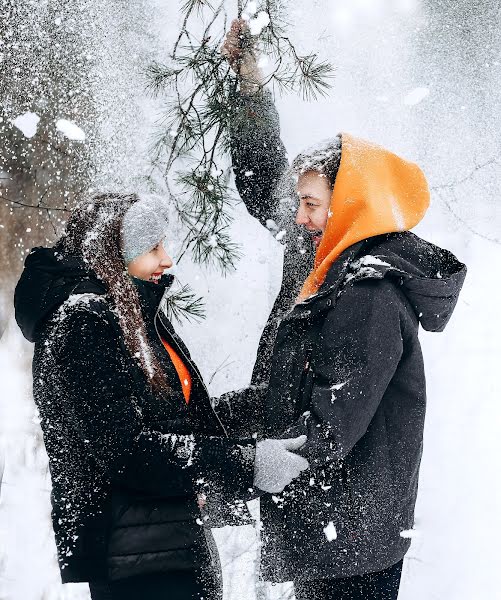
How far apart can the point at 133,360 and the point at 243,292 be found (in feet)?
2.91

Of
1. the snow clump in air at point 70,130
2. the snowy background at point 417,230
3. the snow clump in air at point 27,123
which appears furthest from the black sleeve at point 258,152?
the snow clump in air at point 27,123

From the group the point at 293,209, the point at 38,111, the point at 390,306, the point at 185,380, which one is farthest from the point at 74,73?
the point at 390,306

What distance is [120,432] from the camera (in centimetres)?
104

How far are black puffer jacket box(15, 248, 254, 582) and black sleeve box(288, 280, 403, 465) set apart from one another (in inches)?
5.8

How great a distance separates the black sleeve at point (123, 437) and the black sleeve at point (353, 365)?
0.15m

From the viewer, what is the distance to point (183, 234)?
5.66 feet

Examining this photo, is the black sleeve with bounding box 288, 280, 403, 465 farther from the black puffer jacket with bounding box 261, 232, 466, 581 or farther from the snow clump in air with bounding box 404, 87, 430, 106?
the snow clump in air with bounding box 404, 87, 430, 106

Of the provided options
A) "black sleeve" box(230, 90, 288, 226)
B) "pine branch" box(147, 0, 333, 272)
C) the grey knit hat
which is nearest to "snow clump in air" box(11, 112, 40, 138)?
"pine branch" box(147, 0, 333, 272)

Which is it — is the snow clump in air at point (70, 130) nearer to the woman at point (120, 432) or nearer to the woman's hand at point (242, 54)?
the woman's hand at point (242, 54)

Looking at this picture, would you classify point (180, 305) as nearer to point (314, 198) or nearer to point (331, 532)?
point (314, 198)

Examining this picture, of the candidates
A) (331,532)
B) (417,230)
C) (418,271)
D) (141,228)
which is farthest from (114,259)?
(417,230)

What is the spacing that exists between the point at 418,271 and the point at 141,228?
52cm

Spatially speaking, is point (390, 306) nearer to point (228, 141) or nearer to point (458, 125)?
point (228, 141)

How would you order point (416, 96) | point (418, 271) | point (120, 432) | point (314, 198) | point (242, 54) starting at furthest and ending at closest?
point (416, 96) < point (242, 54) < point (314, 198) < point (418, 271) < point (120, 432)
